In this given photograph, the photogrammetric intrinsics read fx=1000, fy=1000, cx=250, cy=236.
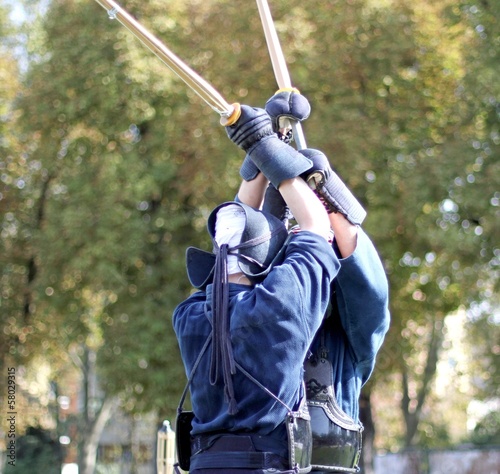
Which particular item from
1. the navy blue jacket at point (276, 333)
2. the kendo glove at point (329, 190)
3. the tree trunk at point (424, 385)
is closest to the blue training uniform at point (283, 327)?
the navy blue jacket at point (276, 333)

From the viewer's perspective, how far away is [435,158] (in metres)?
16.3

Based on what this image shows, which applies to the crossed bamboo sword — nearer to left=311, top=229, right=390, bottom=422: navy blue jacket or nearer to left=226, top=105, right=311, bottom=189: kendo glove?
left=226, top=105, right=311, bottom=189: kendo glove

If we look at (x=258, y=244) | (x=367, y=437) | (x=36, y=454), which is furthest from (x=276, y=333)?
(x=36, y=454)

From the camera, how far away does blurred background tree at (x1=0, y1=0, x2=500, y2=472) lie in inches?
647

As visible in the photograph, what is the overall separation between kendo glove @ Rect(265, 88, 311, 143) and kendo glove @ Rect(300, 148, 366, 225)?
0.15 metres

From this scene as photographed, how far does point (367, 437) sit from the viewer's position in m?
18.0

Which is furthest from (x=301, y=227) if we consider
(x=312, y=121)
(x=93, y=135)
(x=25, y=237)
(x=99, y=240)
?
(x=25, y=237)

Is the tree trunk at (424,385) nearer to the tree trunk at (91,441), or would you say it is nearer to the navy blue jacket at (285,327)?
the tree trunk at (91,441)

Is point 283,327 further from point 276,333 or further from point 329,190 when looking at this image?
point 329,190

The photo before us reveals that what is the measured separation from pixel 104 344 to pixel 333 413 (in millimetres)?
16414

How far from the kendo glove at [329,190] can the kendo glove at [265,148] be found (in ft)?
0.20

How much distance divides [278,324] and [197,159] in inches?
631

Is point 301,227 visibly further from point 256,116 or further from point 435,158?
point 435,158

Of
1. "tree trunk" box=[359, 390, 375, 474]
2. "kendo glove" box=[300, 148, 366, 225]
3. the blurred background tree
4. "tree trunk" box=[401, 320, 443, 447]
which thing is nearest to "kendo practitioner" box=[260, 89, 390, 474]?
"kendo glove" box=[300, 148, 366, 225]
